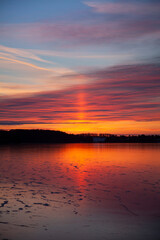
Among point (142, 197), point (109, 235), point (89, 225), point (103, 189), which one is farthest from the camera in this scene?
point (103, 189)

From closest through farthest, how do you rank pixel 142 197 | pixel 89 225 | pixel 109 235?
pixel 109 235 < pixel 89 225 < pixel 142 197

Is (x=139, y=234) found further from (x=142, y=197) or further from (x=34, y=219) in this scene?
(x=142, y=197)

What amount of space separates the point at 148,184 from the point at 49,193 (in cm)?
913

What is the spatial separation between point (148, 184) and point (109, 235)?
13483 mm

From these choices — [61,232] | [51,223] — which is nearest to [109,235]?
[61,232]

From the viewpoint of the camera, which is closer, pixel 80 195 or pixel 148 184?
pixel 80 195

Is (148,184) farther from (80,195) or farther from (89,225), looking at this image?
(89,225)

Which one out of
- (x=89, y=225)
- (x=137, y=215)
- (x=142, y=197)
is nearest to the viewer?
(x=89, y=225)

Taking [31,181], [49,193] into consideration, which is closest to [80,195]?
[49,193]

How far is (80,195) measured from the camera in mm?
19016

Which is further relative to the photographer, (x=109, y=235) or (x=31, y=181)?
(x=31, y=181)

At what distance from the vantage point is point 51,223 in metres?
12.5

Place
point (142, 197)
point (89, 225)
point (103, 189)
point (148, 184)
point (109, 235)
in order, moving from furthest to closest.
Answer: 1. point (148, 184)
2. point (103, 189)
3. point (142, 197)
4. point (89, 225)
5. point (109, 235)

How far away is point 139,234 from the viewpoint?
11.1 meters
